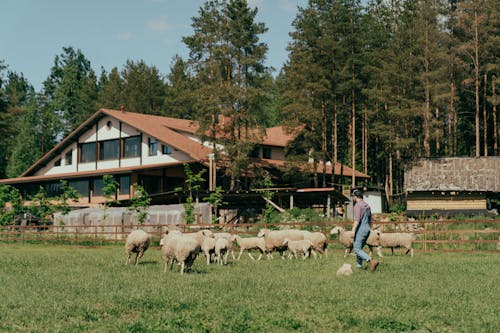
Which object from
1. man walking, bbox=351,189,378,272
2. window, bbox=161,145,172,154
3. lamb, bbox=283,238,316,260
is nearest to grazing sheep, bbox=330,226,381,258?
lamb, bbox=283,238,316,260

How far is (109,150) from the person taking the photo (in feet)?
173

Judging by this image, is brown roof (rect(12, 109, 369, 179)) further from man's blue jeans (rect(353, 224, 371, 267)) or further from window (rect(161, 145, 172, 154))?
man's blue jeans (rect(353, 224, 371, 267))

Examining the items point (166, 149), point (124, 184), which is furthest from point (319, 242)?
point (124, 184)

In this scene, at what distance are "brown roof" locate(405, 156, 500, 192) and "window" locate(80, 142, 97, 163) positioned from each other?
26480mm

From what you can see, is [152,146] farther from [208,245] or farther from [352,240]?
[208,245]

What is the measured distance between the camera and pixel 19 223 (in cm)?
4694

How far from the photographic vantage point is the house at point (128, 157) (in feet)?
156

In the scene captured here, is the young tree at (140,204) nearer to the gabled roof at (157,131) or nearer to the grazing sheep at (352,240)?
the gabled roof at (157,131)

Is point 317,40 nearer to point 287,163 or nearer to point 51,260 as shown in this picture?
point 287,163

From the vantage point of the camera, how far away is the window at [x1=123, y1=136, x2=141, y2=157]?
50438mm

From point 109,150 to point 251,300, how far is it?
4359 cm

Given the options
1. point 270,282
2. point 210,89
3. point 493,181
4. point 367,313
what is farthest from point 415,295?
point 493,181

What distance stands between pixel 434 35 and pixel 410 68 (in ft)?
11.6

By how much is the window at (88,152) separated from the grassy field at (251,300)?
3790 centimetres
